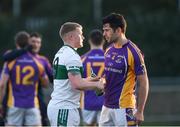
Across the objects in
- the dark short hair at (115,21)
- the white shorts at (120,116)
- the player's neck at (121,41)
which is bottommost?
the white shorts at (120,116)

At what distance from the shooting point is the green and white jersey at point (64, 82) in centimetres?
1043

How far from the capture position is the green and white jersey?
1043 cm

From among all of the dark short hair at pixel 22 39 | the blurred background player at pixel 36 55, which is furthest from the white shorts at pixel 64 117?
the dark short hair at pixel 22 39

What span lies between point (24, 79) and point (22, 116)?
0.76 metres

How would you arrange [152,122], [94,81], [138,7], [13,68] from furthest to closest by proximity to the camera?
[138,7], [152,122], [13,68], [94,81]

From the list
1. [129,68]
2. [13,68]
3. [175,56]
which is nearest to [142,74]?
[129,68]

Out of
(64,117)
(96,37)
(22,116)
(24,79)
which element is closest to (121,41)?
(64,117)

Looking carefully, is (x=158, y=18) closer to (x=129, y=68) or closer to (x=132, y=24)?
(x=132, y=24)

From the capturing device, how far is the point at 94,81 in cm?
1042

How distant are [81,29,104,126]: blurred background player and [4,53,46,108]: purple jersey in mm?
938

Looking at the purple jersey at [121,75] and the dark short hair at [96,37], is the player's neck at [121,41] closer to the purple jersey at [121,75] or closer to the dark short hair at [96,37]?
the purple jersey at [121,75]

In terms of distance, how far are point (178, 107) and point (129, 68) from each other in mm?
13953

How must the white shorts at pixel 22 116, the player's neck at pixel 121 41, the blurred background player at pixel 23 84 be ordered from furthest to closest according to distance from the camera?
1. the white shorts at pixel 22 116
2. the blurred background player at pixel 23 84
3. the player's neck at pixel 121 41

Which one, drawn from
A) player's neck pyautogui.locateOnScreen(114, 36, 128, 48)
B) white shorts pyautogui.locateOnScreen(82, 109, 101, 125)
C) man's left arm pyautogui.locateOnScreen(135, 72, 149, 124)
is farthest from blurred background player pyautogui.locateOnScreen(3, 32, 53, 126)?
man's left arm pyautogui.locateOnScreen(135, 72, 149, 124)
